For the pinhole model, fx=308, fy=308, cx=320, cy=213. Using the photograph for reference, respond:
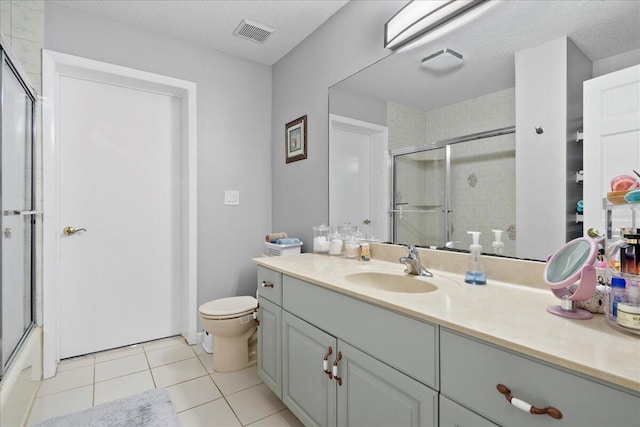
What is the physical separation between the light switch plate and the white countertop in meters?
1.55

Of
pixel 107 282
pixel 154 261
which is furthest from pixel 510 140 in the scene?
pixel 107 282

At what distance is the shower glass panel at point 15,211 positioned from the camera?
150 cm

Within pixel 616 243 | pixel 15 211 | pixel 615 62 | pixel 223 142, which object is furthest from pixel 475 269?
pixel 15 211

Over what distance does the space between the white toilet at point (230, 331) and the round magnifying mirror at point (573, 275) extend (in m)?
1.71

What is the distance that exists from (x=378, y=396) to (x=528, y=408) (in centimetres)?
51

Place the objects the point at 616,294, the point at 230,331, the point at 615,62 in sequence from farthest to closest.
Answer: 1. the point at 230,331
2. the point at 615,62
3. the point at 616,294

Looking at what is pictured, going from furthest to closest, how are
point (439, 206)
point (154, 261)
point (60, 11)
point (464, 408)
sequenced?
point (154, 261), point (60, 11), point (439, 206), point (464, 408)

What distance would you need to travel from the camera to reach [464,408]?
80 centimetres

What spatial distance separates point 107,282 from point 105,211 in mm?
546

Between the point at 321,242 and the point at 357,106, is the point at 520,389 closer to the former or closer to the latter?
the point at 321,242

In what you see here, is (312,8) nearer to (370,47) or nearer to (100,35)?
(370,47)

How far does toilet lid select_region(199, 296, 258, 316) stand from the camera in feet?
6.59

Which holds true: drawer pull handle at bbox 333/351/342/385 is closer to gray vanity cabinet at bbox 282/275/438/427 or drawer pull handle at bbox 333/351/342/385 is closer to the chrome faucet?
gray vanity cabinet at bbox 282/275/438/427

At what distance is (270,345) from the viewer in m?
1.70
